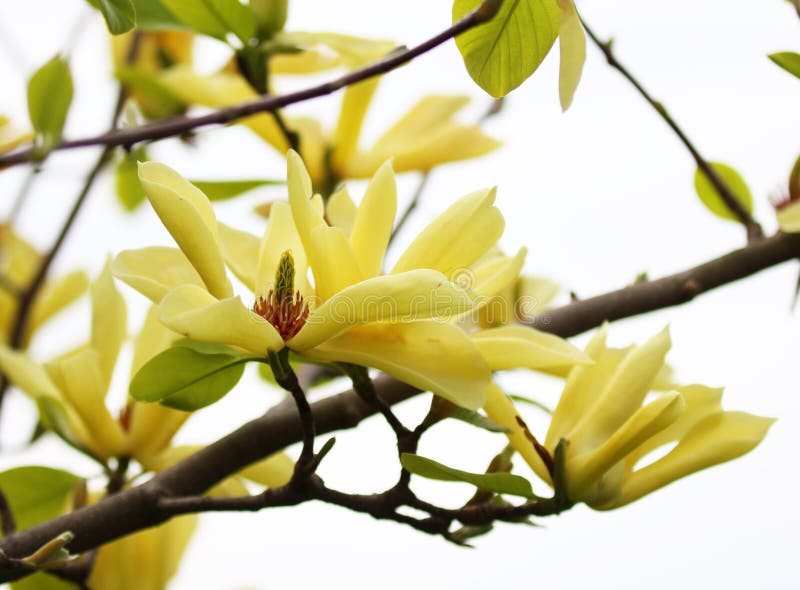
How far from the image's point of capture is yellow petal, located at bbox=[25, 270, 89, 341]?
872mm

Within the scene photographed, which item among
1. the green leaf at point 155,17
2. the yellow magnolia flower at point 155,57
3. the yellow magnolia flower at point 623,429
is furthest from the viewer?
the yellow magnolia flower at point 155,57

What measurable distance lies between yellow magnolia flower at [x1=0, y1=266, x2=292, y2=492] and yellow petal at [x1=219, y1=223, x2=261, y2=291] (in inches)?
3.5

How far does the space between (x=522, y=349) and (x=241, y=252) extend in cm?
14

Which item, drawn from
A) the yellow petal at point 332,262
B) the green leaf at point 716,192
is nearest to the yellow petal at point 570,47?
the yellow petal at point 332,262

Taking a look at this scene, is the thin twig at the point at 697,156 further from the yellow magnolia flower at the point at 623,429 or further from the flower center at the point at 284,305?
the flower center at the point at 284,305

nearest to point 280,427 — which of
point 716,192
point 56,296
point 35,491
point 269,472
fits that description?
point 269,472

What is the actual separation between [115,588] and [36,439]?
0.48ft

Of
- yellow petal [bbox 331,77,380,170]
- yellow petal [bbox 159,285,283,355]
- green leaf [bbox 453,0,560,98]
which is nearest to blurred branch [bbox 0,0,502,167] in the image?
green leaf [bbox 453,0,560,98]

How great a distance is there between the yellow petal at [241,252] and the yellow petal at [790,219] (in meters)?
0.26

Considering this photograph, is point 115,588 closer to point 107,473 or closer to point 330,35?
point 107,473

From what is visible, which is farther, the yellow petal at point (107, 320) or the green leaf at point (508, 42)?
the yellow petal at point (107, 320)

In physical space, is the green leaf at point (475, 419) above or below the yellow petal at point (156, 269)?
below

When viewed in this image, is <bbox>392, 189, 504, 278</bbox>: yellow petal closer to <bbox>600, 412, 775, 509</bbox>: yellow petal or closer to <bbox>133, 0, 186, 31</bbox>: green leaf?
<bbox>600, 412, 775, 509</bbox>: yellow petal

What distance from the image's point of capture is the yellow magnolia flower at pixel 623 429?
0.44m
